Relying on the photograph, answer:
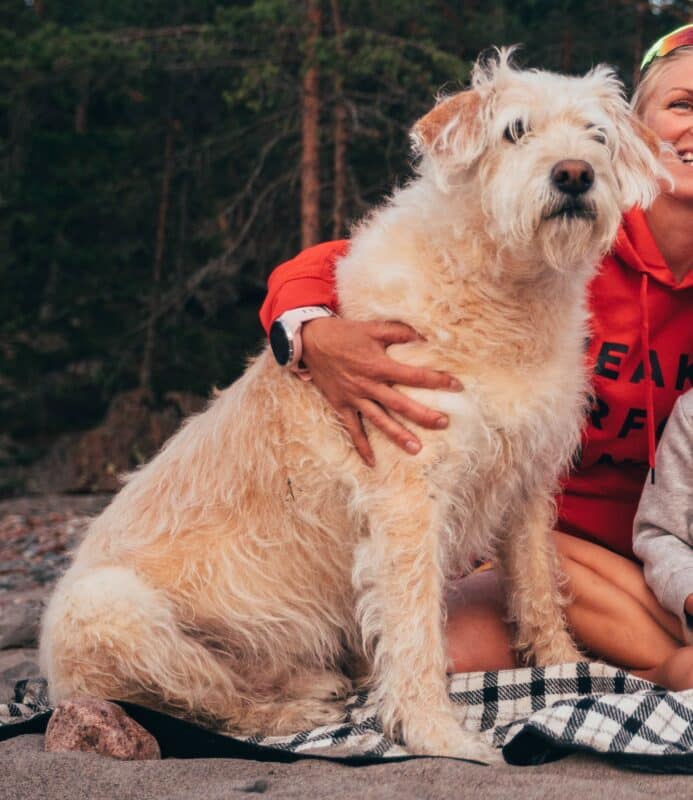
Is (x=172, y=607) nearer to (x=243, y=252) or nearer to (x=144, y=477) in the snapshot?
(x=144, y=477)

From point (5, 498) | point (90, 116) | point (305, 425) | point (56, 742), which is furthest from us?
point (90, 116)

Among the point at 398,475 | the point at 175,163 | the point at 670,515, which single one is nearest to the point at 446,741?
the point at 398,475

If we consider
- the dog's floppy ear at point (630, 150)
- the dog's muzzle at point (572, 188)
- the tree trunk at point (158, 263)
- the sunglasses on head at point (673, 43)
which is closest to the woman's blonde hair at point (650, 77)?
the sunglasses on head at point (673, 43)

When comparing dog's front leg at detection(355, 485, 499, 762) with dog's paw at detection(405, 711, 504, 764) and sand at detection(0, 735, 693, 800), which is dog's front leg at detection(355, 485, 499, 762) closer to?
dog's paw at detection(405, 711, 504, 764)

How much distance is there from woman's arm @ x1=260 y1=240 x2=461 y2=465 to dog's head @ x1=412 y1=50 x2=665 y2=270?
19.7 inches

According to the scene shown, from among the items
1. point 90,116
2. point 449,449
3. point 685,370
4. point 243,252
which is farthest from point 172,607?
point 90,116

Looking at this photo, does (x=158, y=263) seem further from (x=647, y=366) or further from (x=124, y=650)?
(x=124, y=650)

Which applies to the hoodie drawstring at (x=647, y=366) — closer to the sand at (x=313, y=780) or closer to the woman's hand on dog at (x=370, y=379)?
the woman's hand on dog at (x=370, y=379)

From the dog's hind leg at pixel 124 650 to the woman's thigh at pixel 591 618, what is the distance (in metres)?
1.03

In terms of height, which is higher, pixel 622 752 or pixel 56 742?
pixel 622 752

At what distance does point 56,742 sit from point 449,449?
1.48 m

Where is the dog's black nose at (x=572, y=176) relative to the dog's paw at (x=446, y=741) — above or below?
above

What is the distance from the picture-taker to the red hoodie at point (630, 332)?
3.75 m

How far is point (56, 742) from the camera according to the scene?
2.85m
